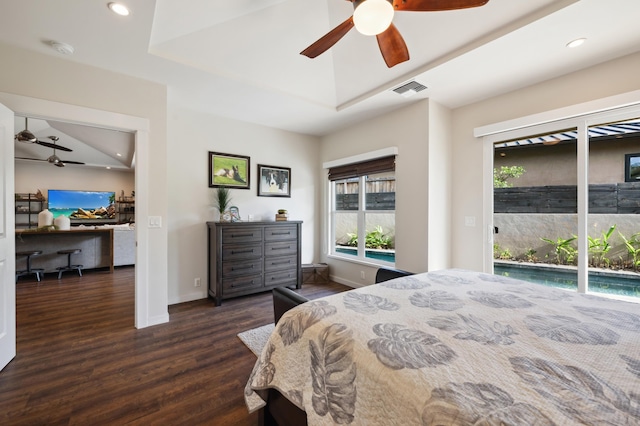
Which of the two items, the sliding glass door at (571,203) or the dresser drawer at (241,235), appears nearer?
the sliding glass door at (571,203)

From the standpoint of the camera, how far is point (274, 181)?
14.1 feet

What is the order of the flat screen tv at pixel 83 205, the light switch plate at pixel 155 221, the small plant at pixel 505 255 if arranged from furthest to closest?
1. the flat screen tv at pixel 83 205
2. the small plant at pixel 505 255
3. the light switch plate at pixel 155 221

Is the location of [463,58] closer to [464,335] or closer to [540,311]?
[540,311]

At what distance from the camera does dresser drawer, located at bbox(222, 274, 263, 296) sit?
135 inches

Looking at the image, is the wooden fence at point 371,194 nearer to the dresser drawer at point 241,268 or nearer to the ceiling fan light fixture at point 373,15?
the dresser drawer at point 241,268

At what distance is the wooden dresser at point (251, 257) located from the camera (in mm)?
3404

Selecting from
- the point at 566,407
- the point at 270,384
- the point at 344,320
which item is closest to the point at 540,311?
the point at 566,407

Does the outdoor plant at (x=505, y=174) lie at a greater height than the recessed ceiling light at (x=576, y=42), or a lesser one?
lesser

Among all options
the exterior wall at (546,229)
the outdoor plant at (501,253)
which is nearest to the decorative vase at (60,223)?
the outdoor plant at (501,253)

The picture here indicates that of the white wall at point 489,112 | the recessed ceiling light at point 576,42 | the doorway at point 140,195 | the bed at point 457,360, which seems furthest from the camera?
the doorway at point 140,195

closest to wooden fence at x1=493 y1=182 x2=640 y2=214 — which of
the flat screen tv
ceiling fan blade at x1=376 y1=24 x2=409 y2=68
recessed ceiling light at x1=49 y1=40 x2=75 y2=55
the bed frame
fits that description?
ceiling fan blade at x1=376 y1=24 x2=409 y2=68

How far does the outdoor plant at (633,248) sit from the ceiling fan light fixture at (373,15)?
294cm

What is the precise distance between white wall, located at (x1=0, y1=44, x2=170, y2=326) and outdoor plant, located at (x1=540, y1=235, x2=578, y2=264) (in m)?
4.23

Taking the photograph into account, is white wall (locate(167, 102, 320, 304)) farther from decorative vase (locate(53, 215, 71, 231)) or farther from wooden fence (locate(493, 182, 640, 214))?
decorative vase (locate(53, 215, 71, 231))
